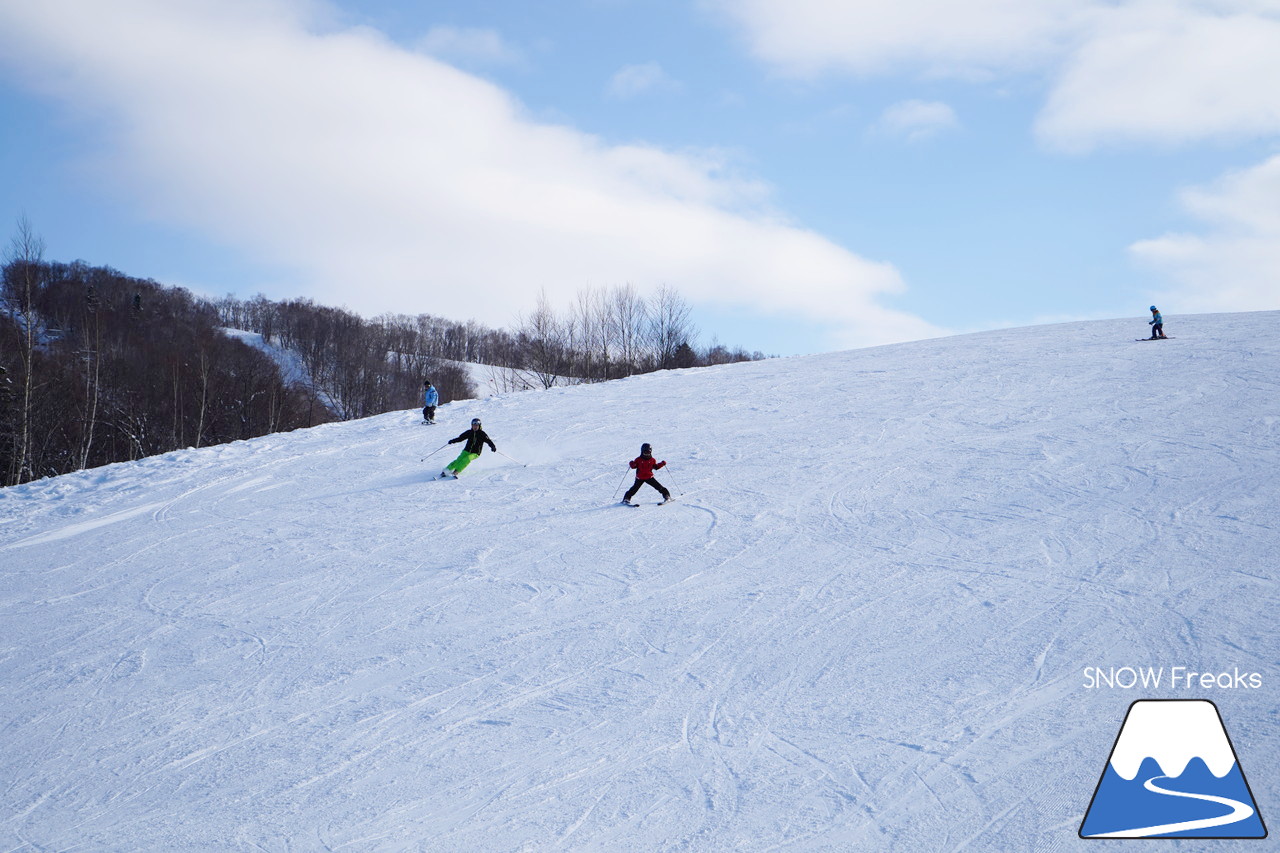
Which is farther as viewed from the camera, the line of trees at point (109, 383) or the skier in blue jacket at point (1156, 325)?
the line of trees at point (109, 383)

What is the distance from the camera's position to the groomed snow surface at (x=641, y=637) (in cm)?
496

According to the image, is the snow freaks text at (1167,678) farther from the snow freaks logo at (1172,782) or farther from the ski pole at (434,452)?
the ski pole at (434,452)

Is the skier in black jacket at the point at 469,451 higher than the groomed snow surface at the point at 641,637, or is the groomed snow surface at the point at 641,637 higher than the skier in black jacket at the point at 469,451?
the skier in black jacket at the point at 469,451

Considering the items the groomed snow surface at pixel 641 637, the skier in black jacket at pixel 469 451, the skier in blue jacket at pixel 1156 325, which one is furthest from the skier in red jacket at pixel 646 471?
the skier in blue jacket at pixel 1156 325

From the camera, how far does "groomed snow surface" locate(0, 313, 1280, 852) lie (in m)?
4.96

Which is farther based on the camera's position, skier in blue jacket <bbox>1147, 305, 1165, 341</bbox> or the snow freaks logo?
skier in blue jacket <bbox>1147, 305, 1165, 341</bbox>

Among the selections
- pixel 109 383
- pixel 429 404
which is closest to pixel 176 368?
pixel 109 383

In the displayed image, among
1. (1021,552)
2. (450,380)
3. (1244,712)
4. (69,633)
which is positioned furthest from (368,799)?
(450,380)

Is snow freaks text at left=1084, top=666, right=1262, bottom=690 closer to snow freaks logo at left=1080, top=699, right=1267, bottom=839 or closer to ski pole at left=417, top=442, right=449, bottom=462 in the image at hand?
snow freaks logo at left=1080, top=699, right=1267, bottom=839

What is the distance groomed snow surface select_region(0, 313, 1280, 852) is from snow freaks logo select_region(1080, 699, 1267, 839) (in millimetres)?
122

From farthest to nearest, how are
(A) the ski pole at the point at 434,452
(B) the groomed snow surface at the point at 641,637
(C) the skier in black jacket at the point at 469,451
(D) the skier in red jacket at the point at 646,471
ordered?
(A) the ski pole at the point at 434,452, (C) the skier in black jacket at the point at 469,451, (D) the skier in red jacket at the point at 646,471, (B) the groomed snow surface at the point at 641,637

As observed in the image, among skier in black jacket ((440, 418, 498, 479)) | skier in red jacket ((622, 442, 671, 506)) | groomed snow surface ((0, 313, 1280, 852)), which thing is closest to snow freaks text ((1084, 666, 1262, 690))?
groomed snow surface ((0, 313, 1280, 852))

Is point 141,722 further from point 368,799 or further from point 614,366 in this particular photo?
point 614,366

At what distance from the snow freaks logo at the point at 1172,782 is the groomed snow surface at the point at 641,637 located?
4.8 inches
